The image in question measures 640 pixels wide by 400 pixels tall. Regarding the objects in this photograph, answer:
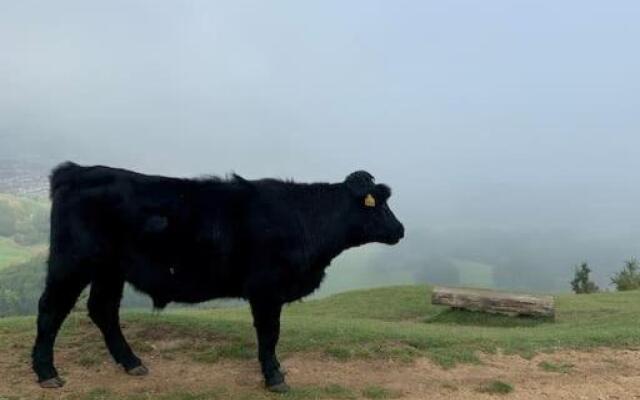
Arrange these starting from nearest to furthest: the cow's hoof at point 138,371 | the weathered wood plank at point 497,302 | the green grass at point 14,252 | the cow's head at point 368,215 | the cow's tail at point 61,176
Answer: the cow's tail at point 61,176 < the cow's hoof at point 138,371 < the cow's head at point 368,215 < the weathered wood plank at point 497,302 < the green grass at point 14,252

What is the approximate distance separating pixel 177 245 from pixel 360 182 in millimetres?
2335

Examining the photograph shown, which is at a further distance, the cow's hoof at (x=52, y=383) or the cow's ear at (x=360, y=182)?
the cow's ear at (x=360, y=182)

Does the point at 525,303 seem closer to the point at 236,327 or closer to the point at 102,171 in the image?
the point at 236,327

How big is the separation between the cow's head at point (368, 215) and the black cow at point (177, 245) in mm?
435

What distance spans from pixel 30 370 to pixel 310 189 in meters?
4.04

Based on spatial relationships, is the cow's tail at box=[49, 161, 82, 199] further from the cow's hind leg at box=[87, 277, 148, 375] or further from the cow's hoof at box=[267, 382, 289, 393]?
the cow's hoof at box=[267, 382, 289, 393]

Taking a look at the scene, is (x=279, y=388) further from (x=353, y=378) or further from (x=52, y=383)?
(x=52, y=383)

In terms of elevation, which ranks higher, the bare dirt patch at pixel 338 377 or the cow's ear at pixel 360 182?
the cow's ear at pixel 360 182

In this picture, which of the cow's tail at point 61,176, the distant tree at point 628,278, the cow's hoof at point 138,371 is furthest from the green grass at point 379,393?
the distant tree at point 628,278

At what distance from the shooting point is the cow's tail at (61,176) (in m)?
7.27

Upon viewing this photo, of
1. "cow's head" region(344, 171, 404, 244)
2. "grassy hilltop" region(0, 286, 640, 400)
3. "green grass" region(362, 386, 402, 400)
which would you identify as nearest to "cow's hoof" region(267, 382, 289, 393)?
"grassy hilltop" region(0, 286, 640, 400)

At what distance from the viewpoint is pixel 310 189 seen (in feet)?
26.2

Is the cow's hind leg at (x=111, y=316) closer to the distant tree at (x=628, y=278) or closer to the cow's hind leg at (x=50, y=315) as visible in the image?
the cow's hind leg at (x=50, y=315)

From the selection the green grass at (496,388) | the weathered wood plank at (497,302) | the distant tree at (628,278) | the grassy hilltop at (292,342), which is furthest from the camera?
the distant tree at (628,278)
